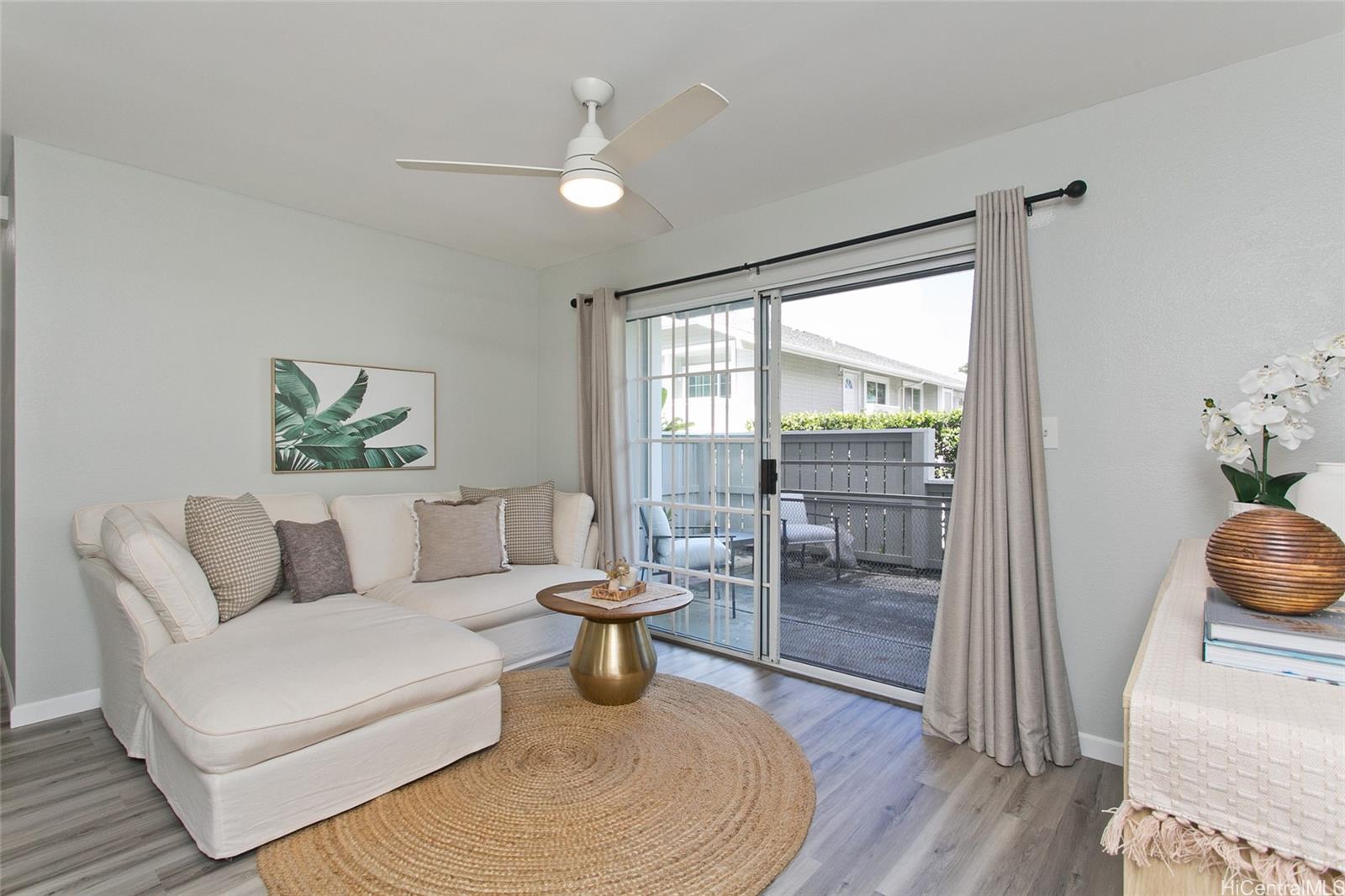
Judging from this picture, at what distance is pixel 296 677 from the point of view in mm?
2023

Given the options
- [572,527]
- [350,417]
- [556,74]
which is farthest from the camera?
[572,527]

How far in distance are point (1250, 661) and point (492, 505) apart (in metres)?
3.45


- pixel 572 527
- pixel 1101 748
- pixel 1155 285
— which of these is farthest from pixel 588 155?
pixel 1101 748

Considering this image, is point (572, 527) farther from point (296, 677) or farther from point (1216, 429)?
point (1216, 429)

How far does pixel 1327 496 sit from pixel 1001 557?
1.23 meters

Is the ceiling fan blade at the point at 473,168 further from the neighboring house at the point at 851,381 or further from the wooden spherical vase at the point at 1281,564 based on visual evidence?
the neighboring house at the point at 851,381

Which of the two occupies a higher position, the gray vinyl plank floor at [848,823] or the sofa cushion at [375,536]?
the sofa cushion at [375,536]

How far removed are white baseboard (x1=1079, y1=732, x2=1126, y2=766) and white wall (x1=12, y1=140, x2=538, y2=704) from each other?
374 centimetres

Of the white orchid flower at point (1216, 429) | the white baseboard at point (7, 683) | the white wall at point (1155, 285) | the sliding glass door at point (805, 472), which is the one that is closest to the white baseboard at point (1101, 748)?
the white wall at point (1155, 285)

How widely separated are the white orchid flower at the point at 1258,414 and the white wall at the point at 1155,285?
2.62ft

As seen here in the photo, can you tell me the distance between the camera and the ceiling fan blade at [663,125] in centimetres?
177

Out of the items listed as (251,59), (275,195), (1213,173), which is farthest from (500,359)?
(1213,173)

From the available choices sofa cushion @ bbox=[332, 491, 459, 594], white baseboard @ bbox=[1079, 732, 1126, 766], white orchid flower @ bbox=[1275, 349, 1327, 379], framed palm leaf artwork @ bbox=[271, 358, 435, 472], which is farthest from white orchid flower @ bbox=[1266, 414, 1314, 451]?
framed palm leaf artwork @ bbox=[271, 358, 435, 472]

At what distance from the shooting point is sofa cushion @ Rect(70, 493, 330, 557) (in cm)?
279
